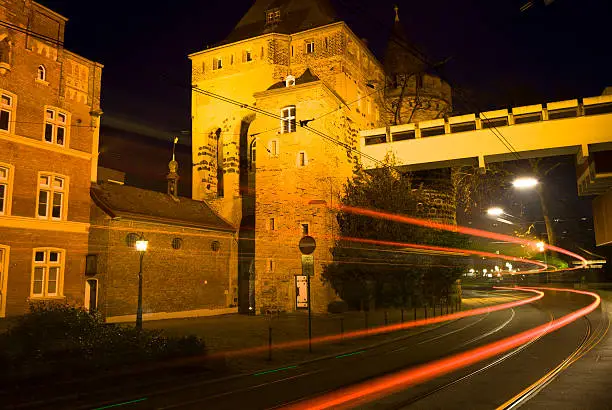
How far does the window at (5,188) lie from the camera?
1934 centimetres

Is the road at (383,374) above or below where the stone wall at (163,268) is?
below

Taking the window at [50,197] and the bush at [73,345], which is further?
the window at [50,197]

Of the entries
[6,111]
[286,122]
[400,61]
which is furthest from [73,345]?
[400,61]

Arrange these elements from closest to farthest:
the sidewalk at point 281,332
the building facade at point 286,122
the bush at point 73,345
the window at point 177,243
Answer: the bush at point 73,345, the sidewalk at point 281,332, the window at point 177,243, the building facade at point 286,122

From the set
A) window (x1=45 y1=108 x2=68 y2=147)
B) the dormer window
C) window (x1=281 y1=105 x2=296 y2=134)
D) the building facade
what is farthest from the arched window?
window (x1=45 y1=108 x2=68 y2=147)

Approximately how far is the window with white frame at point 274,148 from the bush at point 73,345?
1867 centimetres

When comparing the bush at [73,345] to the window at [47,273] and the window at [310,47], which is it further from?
the window at [310,47]

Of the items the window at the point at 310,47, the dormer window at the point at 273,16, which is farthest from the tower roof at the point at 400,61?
the dormer window at the point at 273,16

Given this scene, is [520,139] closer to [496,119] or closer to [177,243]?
[496,119]

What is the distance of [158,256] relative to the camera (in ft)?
80.5

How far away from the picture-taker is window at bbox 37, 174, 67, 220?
2089 centimetres

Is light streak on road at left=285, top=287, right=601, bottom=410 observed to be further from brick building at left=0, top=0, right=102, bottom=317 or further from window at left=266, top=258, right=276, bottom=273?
brick building at left=0, top=0, right=102, bottom=317

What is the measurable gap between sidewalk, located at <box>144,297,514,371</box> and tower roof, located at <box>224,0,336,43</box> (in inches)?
811

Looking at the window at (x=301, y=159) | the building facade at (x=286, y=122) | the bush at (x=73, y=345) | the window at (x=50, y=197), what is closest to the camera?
the bush at (x=73, y=345)
